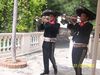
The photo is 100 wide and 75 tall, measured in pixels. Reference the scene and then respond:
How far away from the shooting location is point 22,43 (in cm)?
1088

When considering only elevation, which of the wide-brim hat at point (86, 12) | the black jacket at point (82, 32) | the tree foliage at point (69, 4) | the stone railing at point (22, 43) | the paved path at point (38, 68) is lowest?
the paved path at point (38, 68)

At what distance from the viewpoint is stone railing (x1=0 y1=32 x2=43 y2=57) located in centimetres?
979

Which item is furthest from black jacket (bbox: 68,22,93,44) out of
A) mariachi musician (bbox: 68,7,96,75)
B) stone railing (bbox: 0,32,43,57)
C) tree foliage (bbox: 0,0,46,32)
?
tree foliage (bbox: 0,0,46,32)

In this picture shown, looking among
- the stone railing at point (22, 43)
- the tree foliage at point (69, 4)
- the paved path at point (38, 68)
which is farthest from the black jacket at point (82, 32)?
the tree foliage at point (69, 4)

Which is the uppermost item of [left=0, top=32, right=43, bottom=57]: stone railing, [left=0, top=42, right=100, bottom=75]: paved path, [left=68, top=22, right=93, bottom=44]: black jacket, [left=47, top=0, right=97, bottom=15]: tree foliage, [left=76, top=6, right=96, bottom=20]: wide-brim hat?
[left=47, top=0, right=97, bottom=15]: tree foliage

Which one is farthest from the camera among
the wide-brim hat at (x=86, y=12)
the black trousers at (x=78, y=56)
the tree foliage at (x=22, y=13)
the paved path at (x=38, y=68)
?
the tree foliage at (x=22, y=13)

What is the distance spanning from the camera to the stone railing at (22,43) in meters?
9.79

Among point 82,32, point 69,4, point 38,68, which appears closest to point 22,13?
point 69,4

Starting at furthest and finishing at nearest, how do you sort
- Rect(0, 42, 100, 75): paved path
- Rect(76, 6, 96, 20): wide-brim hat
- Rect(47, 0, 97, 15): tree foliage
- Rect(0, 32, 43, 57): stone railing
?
Rect(47, 0, 97, 15): tree foliage
Rect(0, 32, 43, 57): stone railing
Rect(0, 42, 100, 75): paved path
Rect(76, 6, 96, 20): wide-brim hat

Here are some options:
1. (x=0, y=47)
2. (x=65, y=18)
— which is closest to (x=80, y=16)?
(x=65, y=18)

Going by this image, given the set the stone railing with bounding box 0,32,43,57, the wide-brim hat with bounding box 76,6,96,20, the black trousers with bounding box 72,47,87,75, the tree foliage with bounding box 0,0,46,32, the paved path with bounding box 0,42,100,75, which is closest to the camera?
the black trousers with bounding box 72,47,87,75

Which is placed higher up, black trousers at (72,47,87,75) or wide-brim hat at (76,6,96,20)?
wide-brim hat at (76,6,96,20)

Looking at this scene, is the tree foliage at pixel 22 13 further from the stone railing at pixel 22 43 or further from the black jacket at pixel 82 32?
the black jacket at pixel 82 32

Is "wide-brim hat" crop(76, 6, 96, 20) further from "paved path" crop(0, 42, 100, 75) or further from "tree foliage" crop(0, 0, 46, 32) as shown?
"tree foliage" crop(0, 0, 46, 32)
